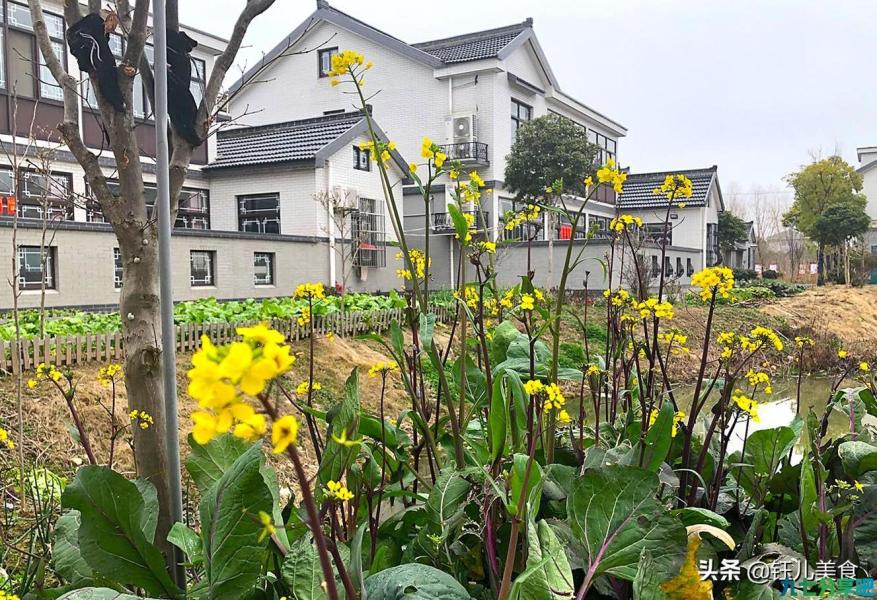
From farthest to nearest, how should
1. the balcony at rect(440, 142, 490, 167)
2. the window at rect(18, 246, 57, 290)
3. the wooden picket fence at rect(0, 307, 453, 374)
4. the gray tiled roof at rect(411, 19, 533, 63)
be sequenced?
the gray tiled roof at rect(411, 19, 533, 63), the balcony at rect(440, 142, 490, 167), the window at rect(18, 246, 57, 290), the wooden picket fence at rect(0, 307, 453, 374)

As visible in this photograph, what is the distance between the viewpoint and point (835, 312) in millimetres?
16750

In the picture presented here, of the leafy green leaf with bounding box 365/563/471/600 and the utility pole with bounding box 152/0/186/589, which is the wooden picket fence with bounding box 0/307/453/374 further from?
the leafy green leaf with bounding box 365/563/471/600

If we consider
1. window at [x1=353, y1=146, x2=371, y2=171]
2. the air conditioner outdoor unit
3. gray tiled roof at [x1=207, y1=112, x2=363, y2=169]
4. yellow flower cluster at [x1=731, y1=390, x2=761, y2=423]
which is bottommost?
yellow flower cluster at [x1=731, y1=390, x2=761, y2=423]

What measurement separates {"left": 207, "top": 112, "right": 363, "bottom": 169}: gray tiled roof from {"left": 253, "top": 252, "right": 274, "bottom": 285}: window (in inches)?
109

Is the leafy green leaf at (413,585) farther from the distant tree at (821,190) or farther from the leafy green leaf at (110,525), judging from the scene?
the distant tree at (821,190)

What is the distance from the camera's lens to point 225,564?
1.02m

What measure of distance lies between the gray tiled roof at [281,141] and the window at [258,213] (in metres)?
0.79

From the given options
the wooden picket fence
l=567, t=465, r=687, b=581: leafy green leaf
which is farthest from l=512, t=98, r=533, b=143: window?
l=567, t=465, r=687, b=581: leafy green leaf

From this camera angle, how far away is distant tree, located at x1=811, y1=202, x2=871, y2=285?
24.6m

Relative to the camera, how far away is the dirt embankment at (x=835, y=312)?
14500mm

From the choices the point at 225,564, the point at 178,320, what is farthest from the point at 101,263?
the point at 225,564

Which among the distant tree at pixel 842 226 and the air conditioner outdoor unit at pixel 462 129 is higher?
the air conditioner outdoor unit at pixel 462 129

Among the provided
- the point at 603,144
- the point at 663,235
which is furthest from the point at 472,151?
the point at 663,235

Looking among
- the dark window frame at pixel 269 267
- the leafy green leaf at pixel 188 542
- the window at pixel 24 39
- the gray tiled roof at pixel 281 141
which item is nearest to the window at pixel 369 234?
the gray tiled roof at pixel 281 141
